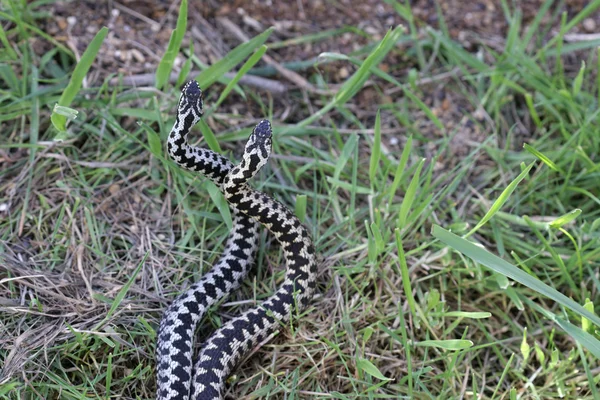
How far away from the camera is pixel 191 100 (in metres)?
5.21

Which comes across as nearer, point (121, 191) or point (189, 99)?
point (189, 99)

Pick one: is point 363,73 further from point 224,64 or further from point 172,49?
point 172,49

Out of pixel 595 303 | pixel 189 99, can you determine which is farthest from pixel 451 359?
pixel 189 99

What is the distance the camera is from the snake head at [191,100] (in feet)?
17.1

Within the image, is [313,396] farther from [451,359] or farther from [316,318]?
[451,359]

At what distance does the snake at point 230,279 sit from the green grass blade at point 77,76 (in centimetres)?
77

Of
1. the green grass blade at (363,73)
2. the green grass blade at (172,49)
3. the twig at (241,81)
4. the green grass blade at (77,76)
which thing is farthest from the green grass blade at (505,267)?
the green grass blade at (77,76)

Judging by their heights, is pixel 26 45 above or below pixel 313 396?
above

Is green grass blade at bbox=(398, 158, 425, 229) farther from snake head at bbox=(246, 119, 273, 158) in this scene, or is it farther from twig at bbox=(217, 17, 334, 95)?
twig at bbox=(217, 17, 334, 95)

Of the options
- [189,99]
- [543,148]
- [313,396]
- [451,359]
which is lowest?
[313,396]

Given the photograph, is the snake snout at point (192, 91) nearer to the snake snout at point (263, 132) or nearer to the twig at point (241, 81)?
the snake snout at point (263, 132)

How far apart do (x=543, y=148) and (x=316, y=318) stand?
2670mm

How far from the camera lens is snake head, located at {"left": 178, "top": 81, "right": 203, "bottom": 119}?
5.21 m

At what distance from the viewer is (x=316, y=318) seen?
17.2 feet
